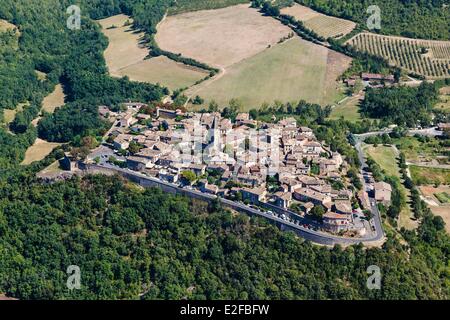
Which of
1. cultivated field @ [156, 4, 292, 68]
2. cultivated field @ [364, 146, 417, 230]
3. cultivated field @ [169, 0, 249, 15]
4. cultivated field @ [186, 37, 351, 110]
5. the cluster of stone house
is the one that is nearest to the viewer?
the cluster of stone house

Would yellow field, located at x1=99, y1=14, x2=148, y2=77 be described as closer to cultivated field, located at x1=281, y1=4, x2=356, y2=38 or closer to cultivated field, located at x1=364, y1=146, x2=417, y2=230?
cultivated field, located at x1=281, y1=4, x2=356, y2=38

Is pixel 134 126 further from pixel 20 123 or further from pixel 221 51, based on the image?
pixel 221 51

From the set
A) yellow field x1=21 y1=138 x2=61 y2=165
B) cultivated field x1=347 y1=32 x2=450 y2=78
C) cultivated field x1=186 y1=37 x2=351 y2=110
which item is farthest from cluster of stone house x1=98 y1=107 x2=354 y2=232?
cultivated field x1=347 y1=32 x2=450 y2=78

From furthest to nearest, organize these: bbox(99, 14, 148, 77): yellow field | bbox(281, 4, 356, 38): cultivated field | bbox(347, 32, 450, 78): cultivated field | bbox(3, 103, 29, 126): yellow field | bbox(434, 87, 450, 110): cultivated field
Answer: bbox(281, 4, 356, 38): cultivated field, bbox(99, 14, 148, 77): yellow field, bbox(347, 32, 450, 78): cultivated field, bbox(434, 87, 450, 110): cultivated field, bbox(3, 103, 29, 126): yellow field

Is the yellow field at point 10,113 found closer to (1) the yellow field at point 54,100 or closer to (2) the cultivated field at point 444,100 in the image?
(1) the yellow field at point 54,100

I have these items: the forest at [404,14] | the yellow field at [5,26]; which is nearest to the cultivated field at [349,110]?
the forest at [404,14]

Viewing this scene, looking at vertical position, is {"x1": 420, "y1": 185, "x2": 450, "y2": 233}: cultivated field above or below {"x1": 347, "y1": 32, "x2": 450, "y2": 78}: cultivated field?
below
